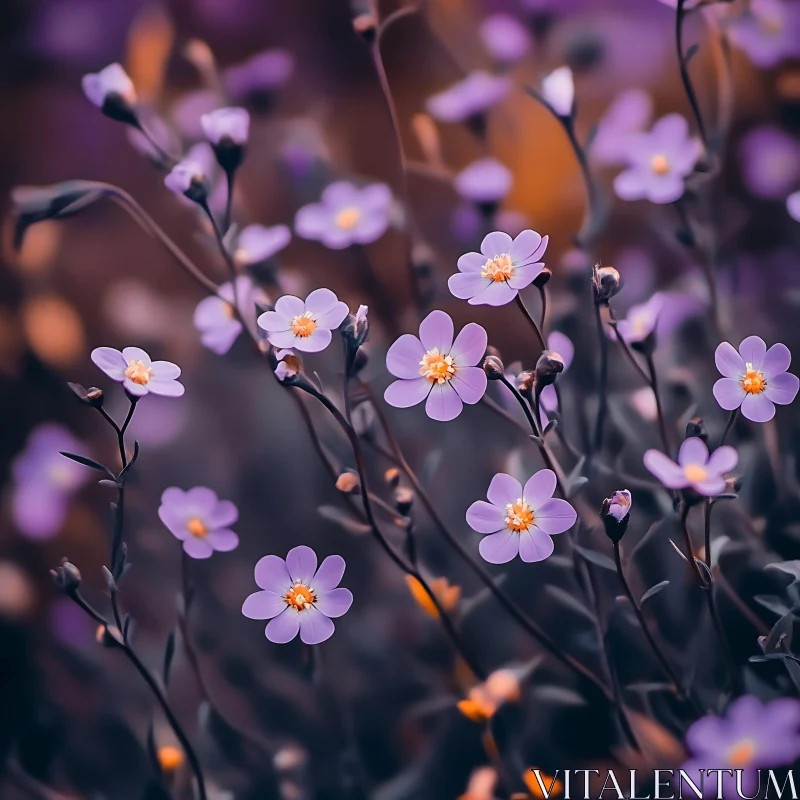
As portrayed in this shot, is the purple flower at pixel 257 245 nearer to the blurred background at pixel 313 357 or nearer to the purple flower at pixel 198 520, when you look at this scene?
the blurred background at pixel 313 357

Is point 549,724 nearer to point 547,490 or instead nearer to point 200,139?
point 547,490

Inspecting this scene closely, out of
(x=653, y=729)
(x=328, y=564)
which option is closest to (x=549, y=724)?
(x=653, y=729)

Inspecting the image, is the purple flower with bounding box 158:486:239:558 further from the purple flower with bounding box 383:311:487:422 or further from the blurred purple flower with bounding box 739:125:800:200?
the blurred purple flower with bounding box 739:125:800:200

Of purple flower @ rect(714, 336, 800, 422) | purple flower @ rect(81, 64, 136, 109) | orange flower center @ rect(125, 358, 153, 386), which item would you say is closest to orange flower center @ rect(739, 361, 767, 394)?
purple flower @ rect(714, 336, 800, 422)

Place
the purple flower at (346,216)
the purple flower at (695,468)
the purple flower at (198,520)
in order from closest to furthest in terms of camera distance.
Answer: the purple flower at (695,468)
the purple flower at (198,520)
the purple flower at (346,216)

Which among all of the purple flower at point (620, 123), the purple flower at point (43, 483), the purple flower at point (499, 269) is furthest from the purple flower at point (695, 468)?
the purple flower at point (43, 483)
